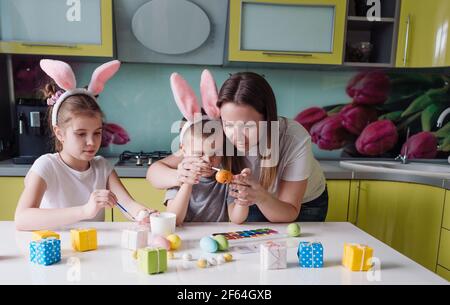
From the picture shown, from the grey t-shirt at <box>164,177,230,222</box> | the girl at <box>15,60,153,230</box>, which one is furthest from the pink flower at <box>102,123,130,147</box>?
the grey t-shirt at <box>164,177,230,222</box>

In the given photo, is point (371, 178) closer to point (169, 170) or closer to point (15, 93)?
point (169, 170)

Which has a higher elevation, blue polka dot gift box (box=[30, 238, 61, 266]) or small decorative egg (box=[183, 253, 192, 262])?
blue polka dot gift box (box=[30, 238, 61, 266])

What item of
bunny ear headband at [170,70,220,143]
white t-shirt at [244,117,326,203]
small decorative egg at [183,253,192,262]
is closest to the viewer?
small decorative egg at [183,253,192,262]

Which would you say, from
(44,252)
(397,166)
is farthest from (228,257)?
(397,166)

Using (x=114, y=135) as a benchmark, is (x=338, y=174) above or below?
below

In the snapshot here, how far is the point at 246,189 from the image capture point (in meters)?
1.14

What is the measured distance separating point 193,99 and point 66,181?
1.99ft

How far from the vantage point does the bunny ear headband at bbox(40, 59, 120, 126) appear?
1215 mm

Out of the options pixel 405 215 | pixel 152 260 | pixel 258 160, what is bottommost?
pixel 405 215

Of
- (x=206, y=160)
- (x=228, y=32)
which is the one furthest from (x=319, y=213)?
(x=228, y=32)

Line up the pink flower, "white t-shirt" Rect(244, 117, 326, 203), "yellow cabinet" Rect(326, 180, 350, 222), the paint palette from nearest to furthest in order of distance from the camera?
1. the paint palette
2. "white t-shirt" Rect(244, 117, 326, 203)
3. "yellow cabinet" Rect(326, 180, 350, 222)
4. the pink flower

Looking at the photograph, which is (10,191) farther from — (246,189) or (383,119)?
(383,119)

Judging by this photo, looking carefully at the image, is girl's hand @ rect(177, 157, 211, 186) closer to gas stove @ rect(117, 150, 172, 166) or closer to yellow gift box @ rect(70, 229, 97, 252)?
yellow gift box @ rect(70, 229, 97, 252)

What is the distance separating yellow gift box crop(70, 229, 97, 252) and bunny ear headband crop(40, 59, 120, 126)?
22.1 inches
